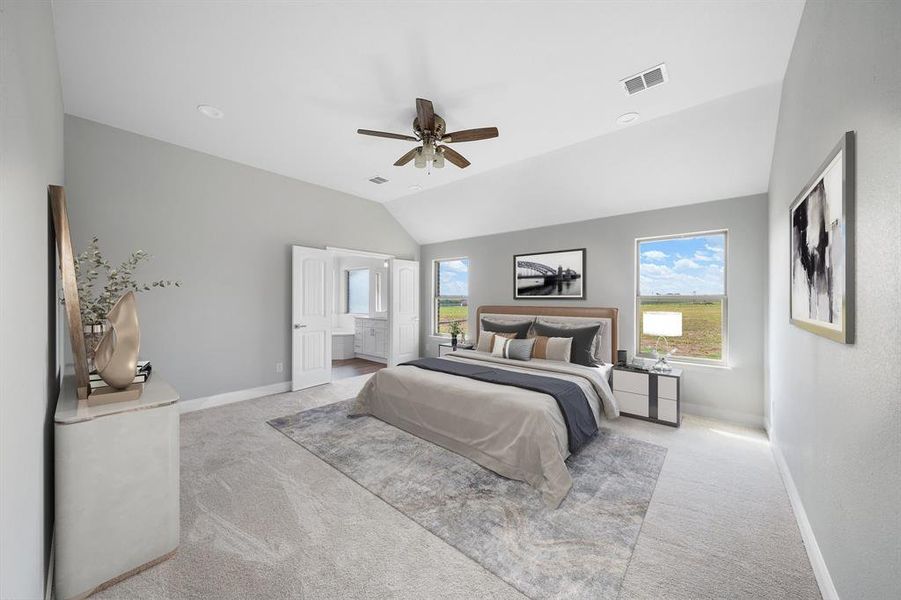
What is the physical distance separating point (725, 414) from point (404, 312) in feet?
15.7

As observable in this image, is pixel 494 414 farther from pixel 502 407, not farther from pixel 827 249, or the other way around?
pixel 827 249

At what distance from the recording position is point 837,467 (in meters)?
1.42

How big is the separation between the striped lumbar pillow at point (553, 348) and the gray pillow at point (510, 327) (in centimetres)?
42

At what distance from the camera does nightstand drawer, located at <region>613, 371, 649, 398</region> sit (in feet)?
12.1

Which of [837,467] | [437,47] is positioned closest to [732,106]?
[437,47]

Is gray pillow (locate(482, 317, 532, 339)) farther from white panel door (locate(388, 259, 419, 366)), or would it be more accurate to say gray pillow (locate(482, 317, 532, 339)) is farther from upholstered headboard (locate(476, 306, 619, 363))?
white panel door (locate(388, 259, 419, 366))

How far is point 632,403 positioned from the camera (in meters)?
3.77

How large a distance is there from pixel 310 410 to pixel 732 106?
4.99 metres

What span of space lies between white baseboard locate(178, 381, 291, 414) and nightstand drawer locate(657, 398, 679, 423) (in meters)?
4.57

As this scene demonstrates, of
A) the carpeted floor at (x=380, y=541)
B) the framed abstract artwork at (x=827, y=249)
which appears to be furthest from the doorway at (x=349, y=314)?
the framed abstract artwork at (x=827, y=249)

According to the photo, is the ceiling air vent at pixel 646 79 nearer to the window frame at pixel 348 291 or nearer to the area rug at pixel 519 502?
the area rug at pixel 519 502

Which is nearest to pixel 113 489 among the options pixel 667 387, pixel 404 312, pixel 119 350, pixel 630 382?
pixel 119 350

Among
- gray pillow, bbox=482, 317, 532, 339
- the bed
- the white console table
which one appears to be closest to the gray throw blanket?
the bed

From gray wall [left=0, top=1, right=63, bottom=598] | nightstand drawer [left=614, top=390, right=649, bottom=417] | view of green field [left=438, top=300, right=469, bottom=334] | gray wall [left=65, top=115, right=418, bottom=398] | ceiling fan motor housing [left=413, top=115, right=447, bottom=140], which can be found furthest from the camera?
view of green field [left=438, top=300, right=469, bottom=334]
